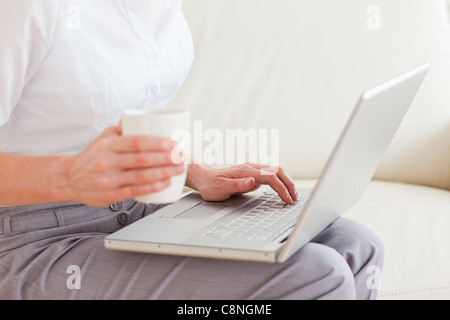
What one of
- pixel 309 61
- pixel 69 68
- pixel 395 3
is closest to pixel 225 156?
pixel 309 61

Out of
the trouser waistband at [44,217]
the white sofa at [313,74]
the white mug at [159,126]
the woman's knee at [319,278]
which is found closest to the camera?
the white mug at [159,126]

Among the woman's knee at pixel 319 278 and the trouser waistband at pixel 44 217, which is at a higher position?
the trouser waistband at pixel 44 217

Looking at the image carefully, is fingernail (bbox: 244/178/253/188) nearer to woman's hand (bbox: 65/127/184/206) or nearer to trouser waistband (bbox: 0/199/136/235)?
trouser waistband (bbox: 0/199/136/235)

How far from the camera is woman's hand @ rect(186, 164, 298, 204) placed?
116 cm

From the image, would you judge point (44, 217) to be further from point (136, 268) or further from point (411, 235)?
point (411, 235)

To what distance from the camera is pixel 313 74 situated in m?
1.79

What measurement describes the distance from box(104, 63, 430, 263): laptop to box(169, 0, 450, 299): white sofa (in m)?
0.62

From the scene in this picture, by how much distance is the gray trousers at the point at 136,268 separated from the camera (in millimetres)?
894

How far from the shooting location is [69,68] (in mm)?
1042

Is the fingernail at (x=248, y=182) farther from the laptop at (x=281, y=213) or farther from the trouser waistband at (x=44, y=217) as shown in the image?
the trouser waistband at (x=44, y=217)

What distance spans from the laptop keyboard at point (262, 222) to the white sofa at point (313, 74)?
0.61 meters

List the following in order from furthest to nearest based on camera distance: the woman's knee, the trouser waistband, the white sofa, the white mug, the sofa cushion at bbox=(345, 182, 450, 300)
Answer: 1. the white sofa
2. the sofa cushion at bbox=(345, 182, 450, 300)
3. the trouser waistband
4. the woman's knee
5. the white mug

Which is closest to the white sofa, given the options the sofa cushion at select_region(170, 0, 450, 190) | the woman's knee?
the sofa cushion at select_region(170, 0, 450, 190)

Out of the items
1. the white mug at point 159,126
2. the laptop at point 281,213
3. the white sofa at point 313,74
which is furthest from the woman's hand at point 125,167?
the white sofa at point 313,74
